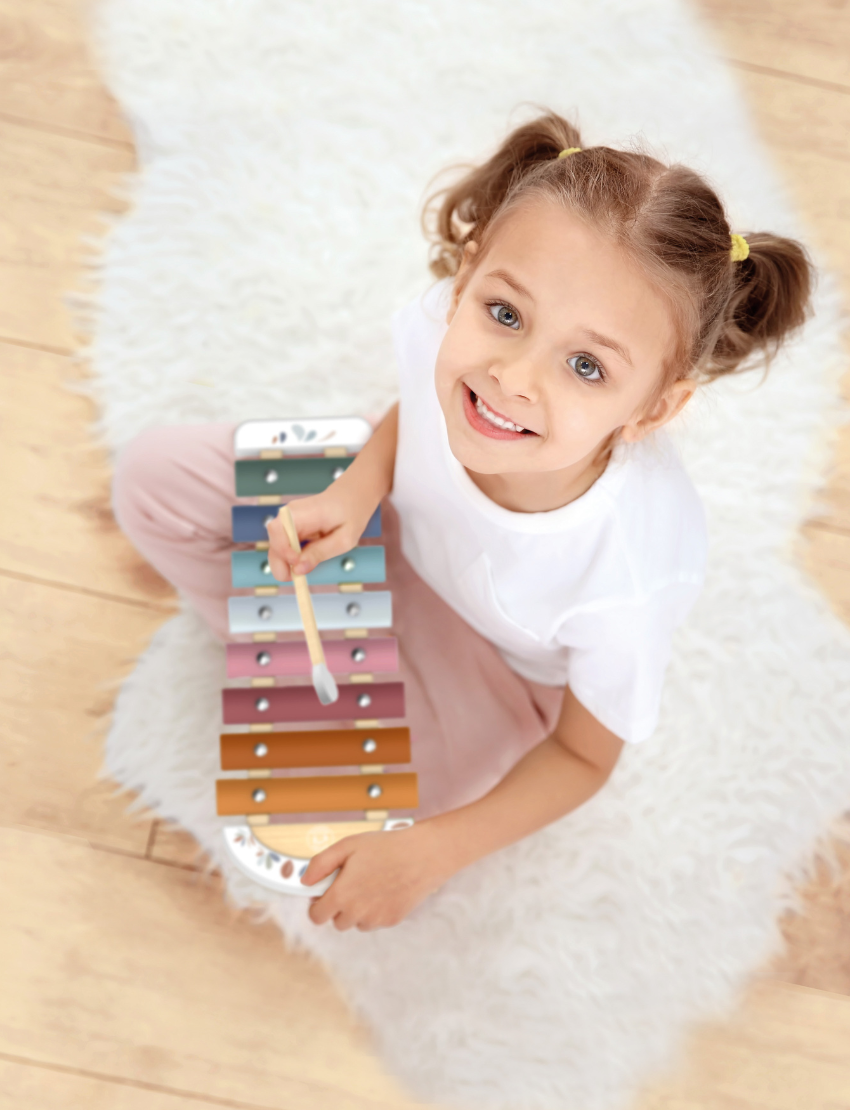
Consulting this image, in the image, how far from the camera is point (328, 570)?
0.84 meters

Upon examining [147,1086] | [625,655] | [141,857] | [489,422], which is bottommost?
[147,1086]

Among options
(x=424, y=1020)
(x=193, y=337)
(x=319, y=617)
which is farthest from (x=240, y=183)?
(x=424, y=1020)

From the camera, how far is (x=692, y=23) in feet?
3.83

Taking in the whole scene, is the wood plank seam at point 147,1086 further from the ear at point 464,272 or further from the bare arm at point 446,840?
the ear at point 464,272

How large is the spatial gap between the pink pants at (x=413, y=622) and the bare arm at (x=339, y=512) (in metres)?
0.08

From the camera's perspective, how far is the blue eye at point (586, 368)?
597 mm

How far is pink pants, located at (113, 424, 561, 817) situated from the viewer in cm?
89

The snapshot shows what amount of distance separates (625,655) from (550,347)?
10.2 inches

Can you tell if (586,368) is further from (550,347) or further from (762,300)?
(762,300)

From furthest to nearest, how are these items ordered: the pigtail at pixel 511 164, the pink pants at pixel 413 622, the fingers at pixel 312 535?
1. the pink pants at pixel 413 622
2. the fingers at pixel 312 535
3. the pigtail at pixel 511 164

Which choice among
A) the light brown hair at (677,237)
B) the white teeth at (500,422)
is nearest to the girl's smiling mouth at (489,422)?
the white teeth at (500,422)

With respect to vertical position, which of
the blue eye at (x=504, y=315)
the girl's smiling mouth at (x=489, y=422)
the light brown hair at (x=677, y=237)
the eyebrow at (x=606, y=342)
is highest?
the light brown hair at (x=677, y=237)

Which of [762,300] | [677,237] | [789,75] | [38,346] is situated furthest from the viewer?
[789,75]

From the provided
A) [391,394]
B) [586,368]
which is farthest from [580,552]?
[391,394]
